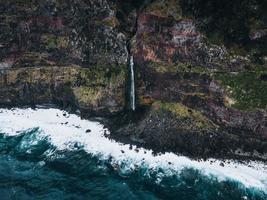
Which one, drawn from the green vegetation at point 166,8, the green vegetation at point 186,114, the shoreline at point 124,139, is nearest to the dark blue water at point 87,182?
the shoreline at point 124,139

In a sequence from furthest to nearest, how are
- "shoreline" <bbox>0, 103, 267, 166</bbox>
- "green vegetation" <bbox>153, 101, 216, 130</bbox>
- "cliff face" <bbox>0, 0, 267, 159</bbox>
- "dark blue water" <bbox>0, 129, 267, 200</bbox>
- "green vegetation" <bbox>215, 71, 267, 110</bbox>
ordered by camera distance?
"green vegetation" <bbox>153, 101, 216, 130</bbox>
"cliff face" <bbox>0, 0, 267, 159</bbox>
"green vegetation" <bbox>215, 71, 267, 110</bbox>
"shoreline" <bbox>0, 103, 267, 166</bbox>
"dark blue water" <bbox>0, 129, 267, 200</bbox>

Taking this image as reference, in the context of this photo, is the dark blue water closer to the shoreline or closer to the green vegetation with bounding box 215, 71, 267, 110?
the shoreline

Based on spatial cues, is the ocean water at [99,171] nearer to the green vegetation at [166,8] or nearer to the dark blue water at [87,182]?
the dark blue water at [87,182]

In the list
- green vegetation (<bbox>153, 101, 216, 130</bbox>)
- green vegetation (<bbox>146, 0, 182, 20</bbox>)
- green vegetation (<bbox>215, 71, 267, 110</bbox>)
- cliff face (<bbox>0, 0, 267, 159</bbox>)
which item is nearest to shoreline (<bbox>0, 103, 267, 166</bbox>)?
cliff face (<bbox>0, 0, 267, 159</bbox>)

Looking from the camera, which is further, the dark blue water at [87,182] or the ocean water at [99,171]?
the ocean water at [99,171]

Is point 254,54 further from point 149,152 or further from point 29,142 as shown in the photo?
point 29,142

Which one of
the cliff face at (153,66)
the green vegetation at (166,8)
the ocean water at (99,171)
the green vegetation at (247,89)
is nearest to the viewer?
the ocean water at (99,171)

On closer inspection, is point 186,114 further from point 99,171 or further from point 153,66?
point 99,171
